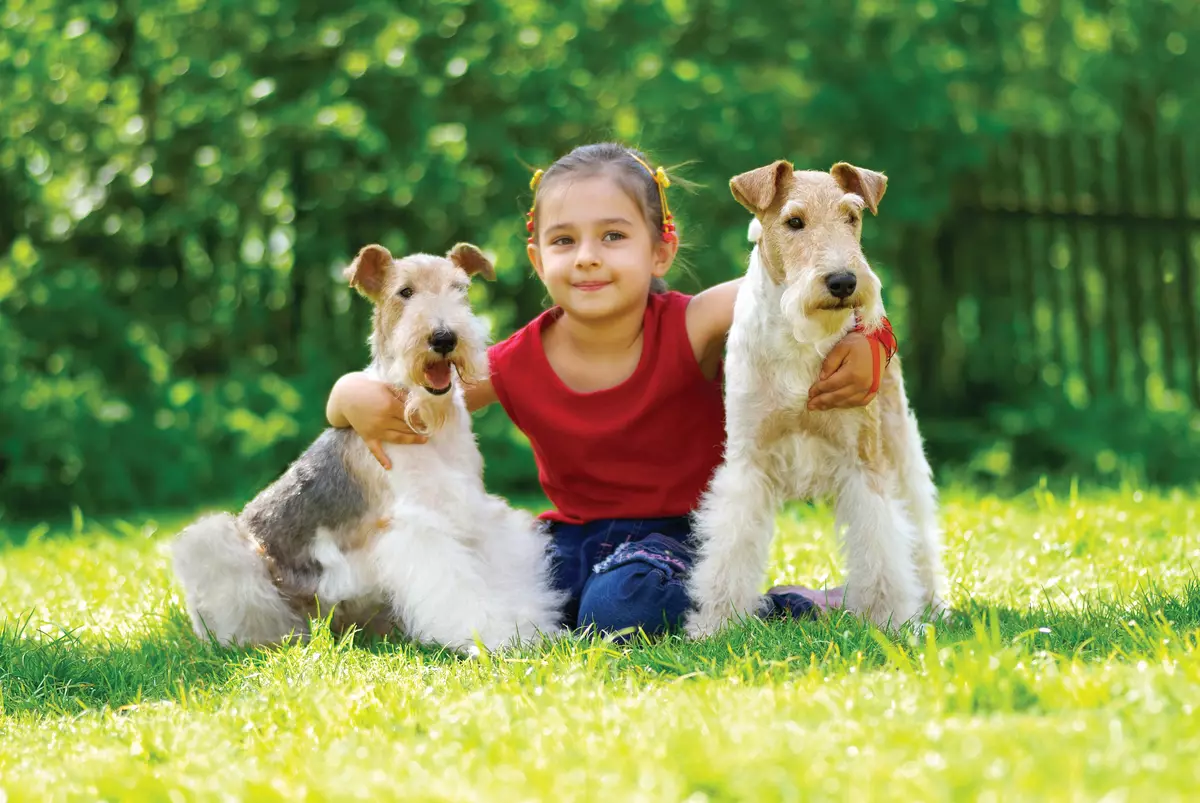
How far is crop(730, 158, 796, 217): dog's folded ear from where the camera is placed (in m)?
3.30

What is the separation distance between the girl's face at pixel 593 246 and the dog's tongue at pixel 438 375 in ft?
1.88

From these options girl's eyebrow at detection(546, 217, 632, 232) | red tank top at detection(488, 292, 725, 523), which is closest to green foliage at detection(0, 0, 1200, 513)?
red tank top at detection(488, 292, 725, 523)

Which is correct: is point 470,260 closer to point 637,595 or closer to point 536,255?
point 536,255

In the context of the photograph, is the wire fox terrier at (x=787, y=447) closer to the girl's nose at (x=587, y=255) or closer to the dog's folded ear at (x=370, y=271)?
the girl's nose at (x=587, y=255)

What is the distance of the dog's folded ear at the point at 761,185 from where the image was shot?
330 centimetres

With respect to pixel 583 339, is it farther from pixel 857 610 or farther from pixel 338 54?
pixel 338 54

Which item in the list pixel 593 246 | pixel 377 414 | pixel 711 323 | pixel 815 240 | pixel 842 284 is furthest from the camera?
pixel 711 323

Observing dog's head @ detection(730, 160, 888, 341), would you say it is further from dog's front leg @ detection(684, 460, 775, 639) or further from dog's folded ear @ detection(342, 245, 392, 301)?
dog's folded ear @ detection(342, 245, 392, 301)

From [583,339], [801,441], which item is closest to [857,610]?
[801,441]

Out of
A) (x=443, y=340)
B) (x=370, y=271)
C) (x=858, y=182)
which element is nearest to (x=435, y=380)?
(x=443, y=340)

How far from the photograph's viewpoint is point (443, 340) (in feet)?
11.0

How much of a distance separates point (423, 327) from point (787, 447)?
1.07 metres

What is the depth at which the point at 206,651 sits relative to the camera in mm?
3592

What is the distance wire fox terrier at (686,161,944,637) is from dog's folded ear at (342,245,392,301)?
1.04 meters
